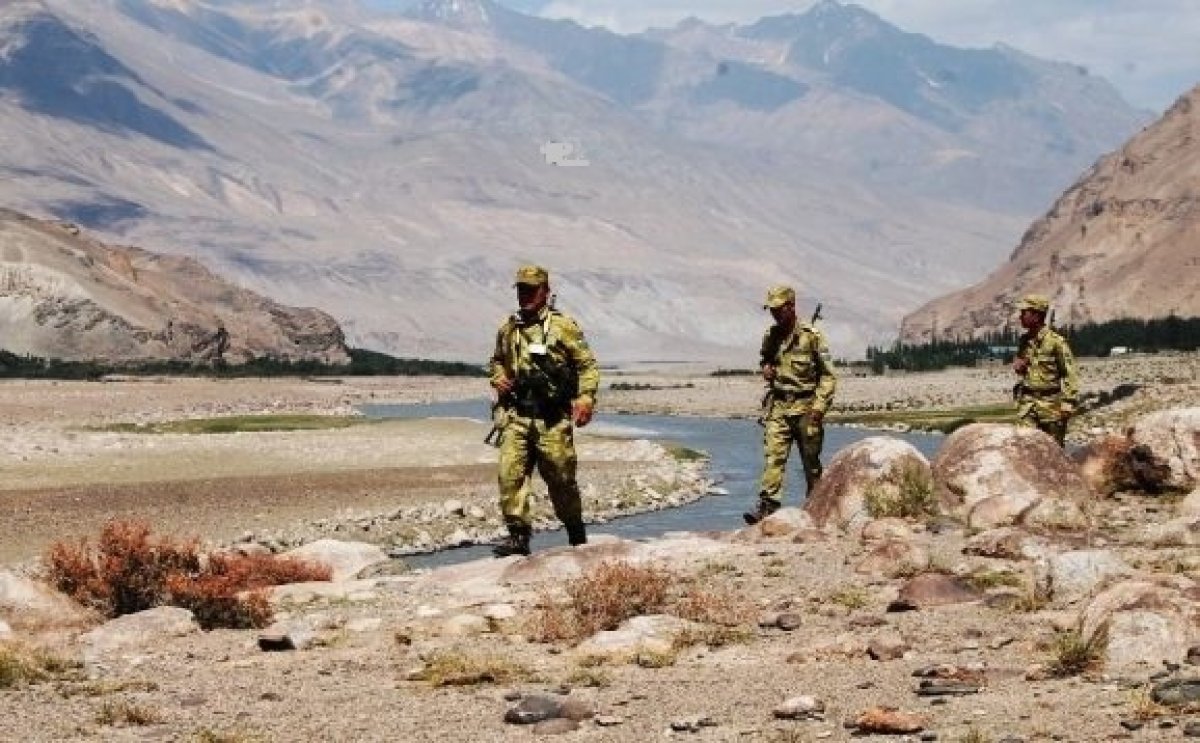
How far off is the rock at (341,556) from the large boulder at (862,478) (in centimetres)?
596

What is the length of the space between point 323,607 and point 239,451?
4032 centimetres

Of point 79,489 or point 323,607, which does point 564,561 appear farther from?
point 79,489

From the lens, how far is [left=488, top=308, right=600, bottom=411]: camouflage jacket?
16828 mm

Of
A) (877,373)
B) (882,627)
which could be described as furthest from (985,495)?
(877,373)

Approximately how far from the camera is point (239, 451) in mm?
55500

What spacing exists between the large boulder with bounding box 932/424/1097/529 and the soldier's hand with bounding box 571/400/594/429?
5400mm

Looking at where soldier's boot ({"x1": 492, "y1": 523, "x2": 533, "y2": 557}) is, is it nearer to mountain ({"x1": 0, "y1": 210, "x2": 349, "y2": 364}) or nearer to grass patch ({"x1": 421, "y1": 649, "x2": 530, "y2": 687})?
grass patch ({"x1": 421, "y1": 649, "x2": 530, "y2": 687})

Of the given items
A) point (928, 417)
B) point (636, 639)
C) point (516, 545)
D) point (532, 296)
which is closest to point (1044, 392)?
point (516, 545)

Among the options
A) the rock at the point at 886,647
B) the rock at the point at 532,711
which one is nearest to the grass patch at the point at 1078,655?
the rock at the point at 886,647

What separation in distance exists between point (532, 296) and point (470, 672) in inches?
226

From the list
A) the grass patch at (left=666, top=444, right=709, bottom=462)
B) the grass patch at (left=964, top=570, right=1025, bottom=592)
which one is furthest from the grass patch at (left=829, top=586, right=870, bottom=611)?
A: the grass patch at (left=666, top=444, right=709, bottom=462)

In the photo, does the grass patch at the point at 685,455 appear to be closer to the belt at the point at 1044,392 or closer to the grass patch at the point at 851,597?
the belt at the point at 1044,392

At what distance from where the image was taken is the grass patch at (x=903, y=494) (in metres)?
19.1

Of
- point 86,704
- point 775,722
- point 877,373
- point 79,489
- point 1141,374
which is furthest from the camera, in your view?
point 877,373
